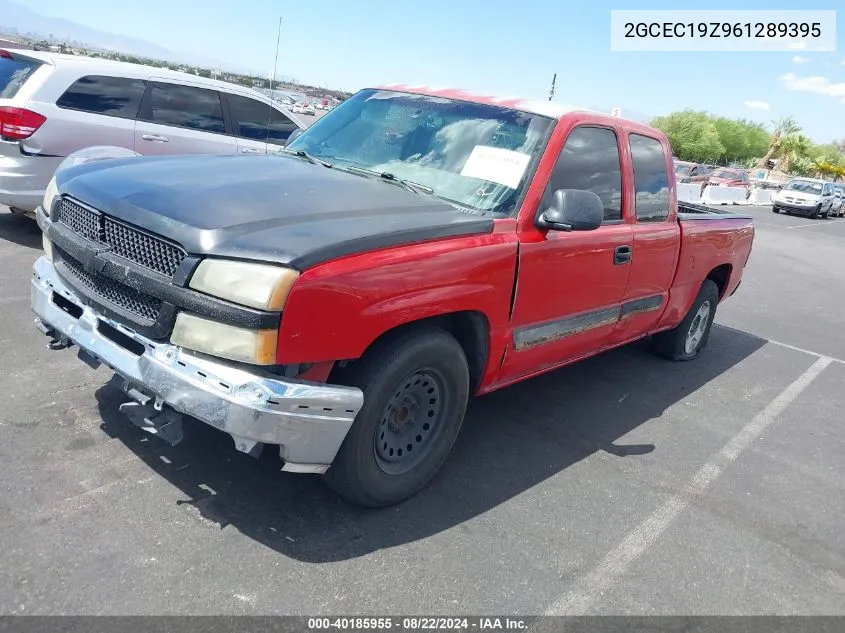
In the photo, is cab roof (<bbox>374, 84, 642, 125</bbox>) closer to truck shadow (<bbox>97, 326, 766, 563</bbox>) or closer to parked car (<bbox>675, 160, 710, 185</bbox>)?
truck shadow (<bbox>97, 326, 766, 563</bbox>)

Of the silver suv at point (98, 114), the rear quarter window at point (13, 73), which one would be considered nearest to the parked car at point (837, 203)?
the silver suv at point (98, 114)

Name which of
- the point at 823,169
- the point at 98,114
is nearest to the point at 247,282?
the point at 98,114

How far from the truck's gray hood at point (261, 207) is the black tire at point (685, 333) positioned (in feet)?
10.8

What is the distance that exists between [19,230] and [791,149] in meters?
82.8

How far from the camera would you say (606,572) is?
3.09 meters

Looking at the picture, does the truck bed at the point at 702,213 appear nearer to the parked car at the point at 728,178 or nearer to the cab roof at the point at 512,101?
the cab roof at the point at 512,101

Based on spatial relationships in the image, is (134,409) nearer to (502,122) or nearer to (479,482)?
(479,482)

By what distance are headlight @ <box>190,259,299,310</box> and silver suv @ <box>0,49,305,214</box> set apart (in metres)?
3.47

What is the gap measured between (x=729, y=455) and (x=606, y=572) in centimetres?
185

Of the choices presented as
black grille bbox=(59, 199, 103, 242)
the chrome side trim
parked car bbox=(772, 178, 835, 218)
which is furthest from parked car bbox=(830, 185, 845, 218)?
black grille bbox=(59, 199, 103, 242)

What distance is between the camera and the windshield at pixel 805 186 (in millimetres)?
28919

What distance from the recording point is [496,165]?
145 inches

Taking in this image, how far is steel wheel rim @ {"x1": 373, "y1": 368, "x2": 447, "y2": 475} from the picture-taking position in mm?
3180

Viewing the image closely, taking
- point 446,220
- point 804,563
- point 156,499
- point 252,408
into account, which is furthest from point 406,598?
point 804,563
